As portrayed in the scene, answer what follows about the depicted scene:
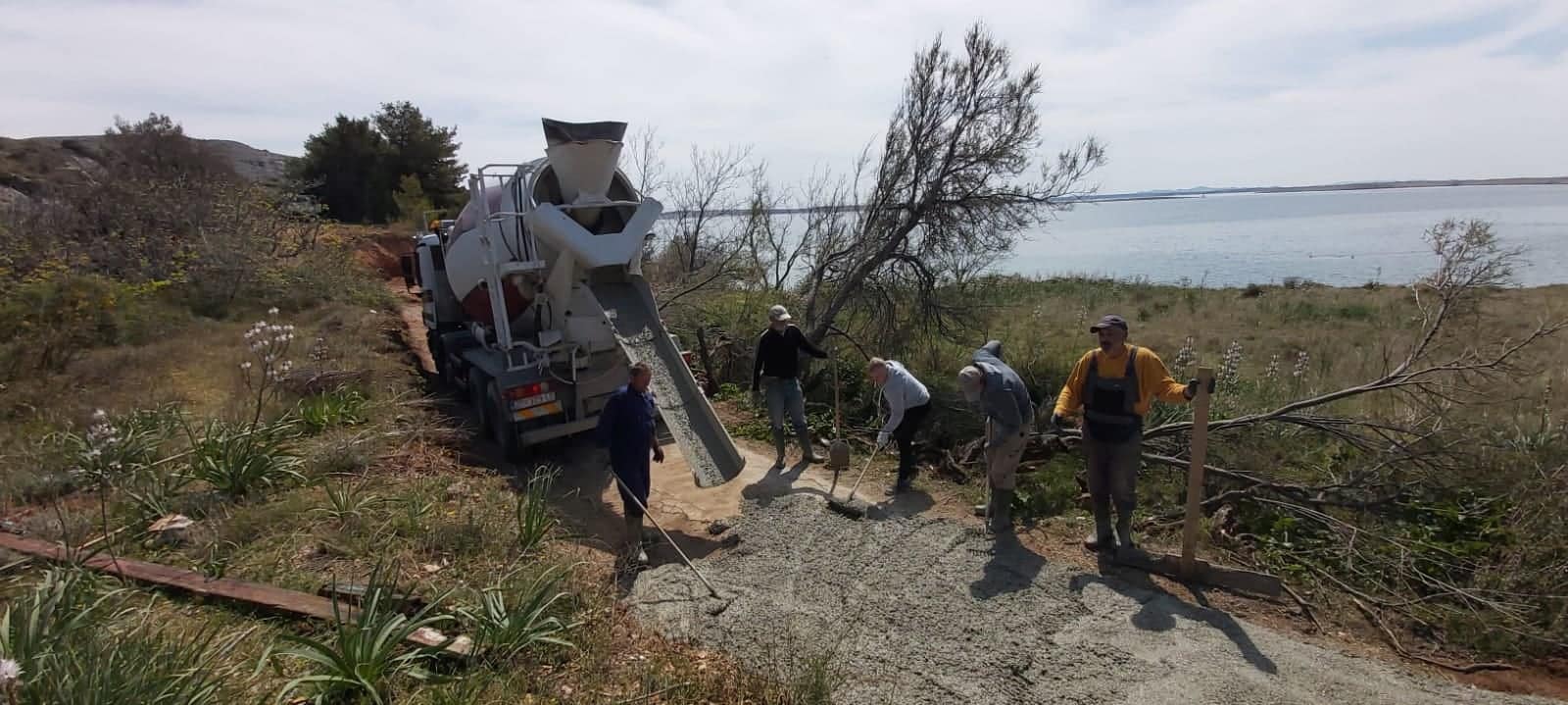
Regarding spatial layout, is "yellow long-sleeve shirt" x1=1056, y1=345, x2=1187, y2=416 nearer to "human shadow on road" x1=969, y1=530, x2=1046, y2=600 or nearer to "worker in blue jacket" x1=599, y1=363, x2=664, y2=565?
"human shadow on road" x1=969, y1=530, x2=1046, y2=600

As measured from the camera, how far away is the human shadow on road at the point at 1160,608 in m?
4.16

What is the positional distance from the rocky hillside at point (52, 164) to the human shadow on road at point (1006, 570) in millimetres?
19144

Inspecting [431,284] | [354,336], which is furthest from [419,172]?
[431,284]

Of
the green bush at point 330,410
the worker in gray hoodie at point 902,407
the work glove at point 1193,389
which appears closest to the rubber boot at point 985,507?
the worker in gray hoodie at point 902,407

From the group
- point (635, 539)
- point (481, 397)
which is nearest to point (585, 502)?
point (635, 539)

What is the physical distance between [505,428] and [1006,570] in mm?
5079

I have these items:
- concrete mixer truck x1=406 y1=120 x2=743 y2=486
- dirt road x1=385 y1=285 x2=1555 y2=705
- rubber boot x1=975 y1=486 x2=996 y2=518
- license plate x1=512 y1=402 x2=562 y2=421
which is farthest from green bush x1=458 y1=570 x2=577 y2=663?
rubber boot x1=975 y1=486 x2=996 y2=518

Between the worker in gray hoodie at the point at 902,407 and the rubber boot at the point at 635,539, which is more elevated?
the worker in gray hoodie at the point at 902,407

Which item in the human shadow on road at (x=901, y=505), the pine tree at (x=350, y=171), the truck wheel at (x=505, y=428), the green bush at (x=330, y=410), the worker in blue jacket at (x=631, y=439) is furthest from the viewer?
the pine tree at (x=350, y=171)

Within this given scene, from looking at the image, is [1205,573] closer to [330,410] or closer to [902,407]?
[902,407]

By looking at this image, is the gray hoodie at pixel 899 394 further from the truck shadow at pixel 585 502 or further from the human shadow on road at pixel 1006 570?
the truck shadow at pixel 585 502

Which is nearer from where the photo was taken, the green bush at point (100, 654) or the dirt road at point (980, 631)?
the green bush at point (100, 654)

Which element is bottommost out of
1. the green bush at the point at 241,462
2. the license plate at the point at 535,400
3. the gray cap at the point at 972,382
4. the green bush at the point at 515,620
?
the green bush at the point at 515,620

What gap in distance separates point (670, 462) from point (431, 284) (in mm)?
4920
